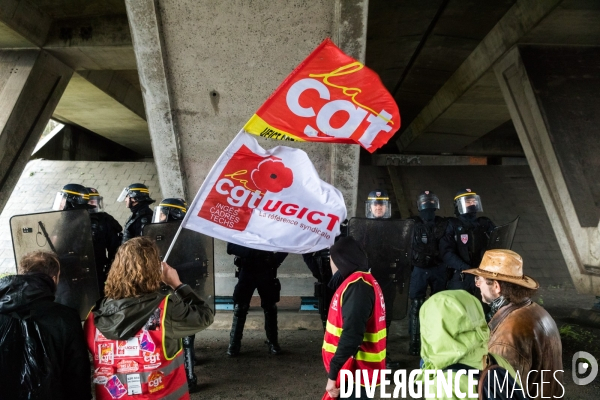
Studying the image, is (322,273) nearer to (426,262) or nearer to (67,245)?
(426,262)

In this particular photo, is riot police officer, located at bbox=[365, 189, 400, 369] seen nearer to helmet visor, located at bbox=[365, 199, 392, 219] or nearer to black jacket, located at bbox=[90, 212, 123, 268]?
helmet visor, located at bbox=[365, 199, 392, 219]

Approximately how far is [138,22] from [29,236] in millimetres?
3108

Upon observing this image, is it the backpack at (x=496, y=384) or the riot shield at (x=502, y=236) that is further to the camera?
the riot shield at (x=502, y=236)

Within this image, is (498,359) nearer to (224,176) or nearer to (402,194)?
(224,176)

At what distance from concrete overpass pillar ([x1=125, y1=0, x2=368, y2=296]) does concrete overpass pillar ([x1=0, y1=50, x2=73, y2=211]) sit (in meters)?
4.19

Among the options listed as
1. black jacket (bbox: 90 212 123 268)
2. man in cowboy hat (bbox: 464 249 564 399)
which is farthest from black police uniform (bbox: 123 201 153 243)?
man in cowboy hat (bbox: 464 249 564 399)

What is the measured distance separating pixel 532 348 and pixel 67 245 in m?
4.08

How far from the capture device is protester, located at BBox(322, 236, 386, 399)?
2521mm

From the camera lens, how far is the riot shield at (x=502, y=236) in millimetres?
5688

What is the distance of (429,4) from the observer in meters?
8.17

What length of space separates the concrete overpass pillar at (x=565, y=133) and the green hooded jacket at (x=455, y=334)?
6.25 m

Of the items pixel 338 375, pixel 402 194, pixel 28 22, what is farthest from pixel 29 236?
pixel 402 194

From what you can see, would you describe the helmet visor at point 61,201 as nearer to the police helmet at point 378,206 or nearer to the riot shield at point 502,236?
the police helmet at point 378,206

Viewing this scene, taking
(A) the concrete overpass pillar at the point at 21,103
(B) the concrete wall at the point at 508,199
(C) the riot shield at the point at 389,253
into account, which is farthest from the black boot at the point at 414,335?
(A) the concrete overpass pillar at the point at 21,103
